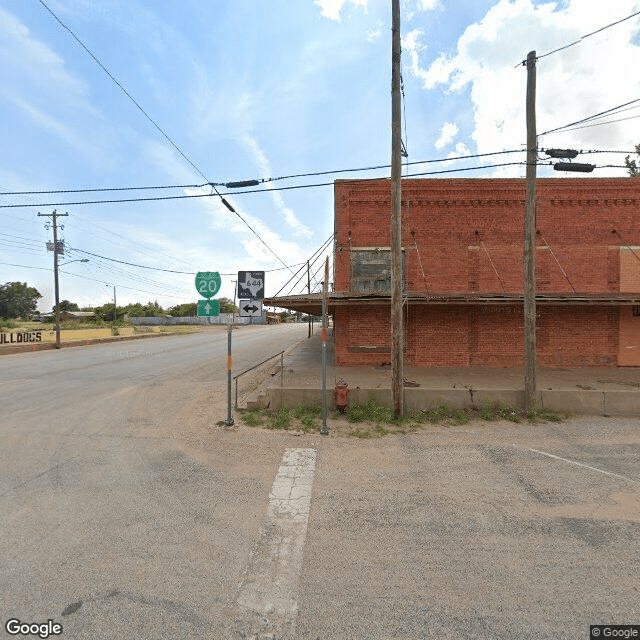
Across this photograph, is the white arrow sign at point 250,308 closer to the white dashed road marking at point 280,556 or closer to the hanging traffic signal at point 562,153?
the white dashed road marking at point 280,556

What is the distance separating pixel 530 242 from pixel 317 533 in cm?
773

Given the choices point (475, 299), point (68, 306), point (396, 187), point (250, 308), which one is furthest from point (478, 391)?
point (68, 306)

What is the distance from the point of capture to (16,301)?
3381 inches

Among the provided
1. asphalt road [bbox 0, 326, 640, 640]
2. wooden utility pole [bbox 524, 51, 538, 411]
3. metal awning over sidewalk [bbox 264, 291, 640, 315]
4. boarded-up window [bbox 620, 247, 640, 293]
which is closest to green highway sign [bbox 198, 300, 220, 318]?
asphalt road [bbox 0, 326, 640, 640]

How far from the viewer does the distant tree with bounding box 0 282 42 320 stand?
8438cm

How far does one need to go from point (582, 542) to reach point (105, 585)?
4.59 metres

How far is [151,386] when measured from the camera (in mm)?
10688

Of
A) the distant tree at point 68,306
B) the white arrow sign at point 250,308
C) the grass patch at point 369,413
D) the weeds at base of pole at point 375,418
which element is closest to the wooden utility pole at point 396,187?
the grass patch at point 369,413

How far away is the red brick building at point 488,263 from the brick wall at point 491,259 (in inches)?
1.5

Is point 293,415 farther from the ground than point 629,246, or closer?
closer

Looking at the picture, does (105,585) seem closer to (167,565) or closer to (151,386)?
(167,565)

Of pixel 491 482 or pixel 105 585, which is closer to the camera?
pixel 105 585

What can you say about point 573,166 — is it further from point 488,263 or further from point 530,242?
point 488,263

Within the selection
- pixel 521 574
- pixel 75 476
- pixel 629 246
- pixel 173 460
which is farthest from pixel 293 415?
pixel 629 246
